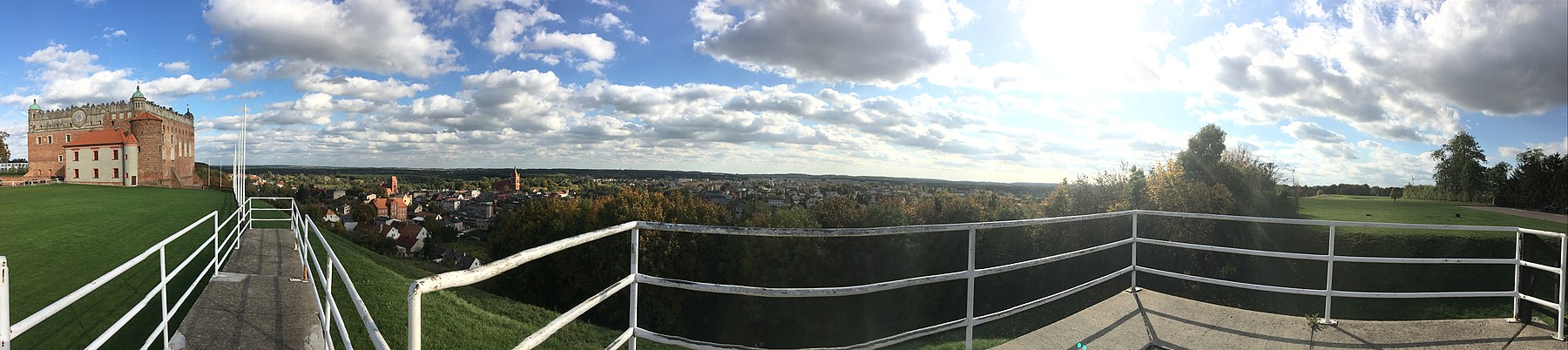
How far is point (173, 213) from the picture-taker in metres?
22.5

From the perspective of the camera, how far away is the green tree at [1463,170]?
130 ft

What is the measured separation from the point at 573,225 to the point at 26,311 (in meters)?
26.2

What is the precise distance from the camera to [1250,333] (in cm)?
407

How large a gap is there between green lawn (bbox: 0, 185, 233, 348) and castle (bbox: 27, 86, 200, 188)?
18.5 metres

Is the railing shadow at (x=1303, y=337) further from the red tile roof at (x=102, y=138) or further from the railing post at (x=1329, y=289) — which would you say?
the red tile roof at (x=102, y=138)

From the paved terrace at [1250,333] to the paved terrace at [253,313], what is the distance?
5.48 metres

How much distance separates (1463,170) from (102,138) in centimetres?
9451

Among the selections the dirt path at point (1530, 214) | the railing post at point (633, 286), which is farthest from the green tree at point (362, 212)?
the dirt path at point (1530, 214)

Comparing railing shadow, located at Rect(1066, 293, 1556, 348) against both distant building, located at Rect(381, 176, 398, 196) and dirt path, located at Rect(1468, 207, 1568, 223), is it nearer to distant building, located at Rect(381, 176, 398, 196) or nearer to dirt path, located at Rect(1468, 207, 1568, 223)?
dirt path, located at Rect(1468, 207, 1568, 223)

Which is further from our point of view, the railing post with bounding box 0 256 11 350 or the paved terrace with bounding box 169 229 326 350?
the paved terrace with bounding box 169 229 326 350

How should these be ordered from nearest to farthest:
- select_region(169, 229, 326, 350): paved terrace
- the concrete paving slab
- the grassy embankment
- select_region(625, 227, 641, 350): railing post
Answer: select_region(625, 227, 641, 350): railing post < select_region(169, 229, 326, 350): paved terrace < the concrete paving slab < the grassy embankment

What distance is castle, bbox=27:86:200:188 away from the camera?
146ft

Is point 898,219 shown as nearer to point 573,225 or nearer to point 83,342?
point 573,225

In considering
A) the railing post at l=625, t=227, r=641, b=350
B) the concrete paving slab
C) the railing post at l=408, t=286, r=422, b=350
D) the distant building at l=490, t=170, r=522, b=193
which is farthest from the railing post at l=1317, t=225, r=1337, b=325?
the distant building at l=490, t=170, r=522, b=193
